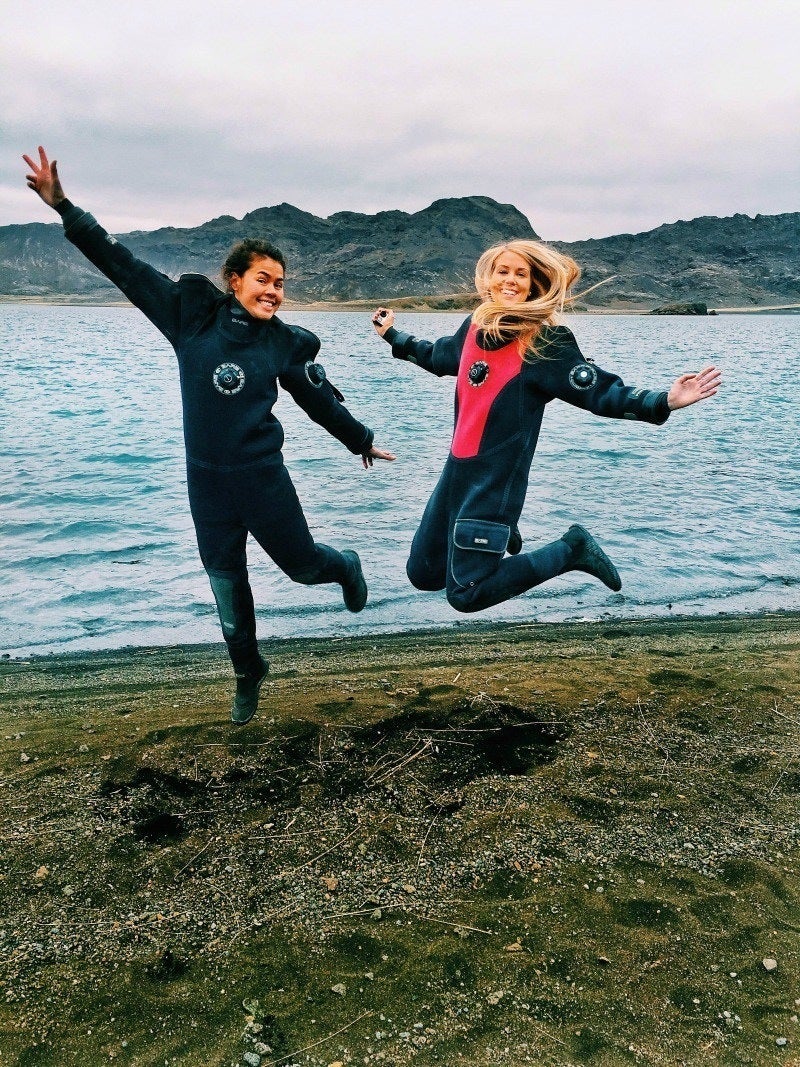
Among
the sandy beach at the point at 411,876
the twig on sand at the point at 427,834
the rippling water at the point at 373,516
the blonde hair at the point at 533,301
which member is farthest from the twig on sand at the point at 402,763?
the rippling water at the point at 373,516

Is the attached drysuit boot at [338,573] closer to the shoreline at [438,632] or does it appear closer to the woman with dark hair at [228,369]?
the woman with dark hair at [228,369]

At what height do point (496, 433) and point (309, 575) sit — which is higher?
point (496, 433)

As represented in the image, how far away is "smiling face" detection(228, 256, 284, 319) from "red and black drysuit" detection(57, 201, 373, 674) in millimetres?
48

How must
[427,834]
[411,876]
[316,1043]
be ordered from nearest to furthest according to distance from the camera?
[316,1043] → [411,876] → [427,834]

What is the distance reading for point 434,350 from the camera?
510cm

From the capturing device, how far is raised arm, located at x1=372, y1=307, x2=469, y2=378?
496 centimetres

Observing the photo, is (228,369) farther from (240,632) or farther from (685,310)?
(685,310)

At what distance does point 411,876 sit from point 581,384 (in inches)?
105

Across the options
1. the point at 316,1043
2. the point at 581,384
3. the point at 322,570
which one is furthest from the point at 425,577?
the point at 316,1043

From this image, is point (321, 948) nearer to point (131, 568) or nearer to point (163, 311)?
point (163, 311)

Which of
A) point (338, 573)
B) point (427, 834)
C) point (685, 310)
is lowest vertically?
point (427, 834)

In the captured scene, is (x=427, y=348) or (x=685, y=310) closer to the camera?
(x=427, y=348)

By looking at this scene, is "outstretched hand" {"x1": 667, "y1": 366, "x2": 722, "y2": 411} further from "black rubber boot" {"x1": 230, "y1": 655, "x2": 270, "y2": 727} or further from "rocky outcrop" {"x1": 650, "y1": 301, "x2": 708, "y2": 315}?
"rocky outcrop" {"x1": 650, "y1": 301, "x2": 708, "y2": 315}

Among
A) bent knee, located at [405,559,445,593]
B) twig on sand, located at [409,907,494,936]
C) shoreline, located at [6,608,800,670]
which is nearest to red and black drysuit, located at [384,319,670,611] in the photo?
bent knee, located at [405,559,445,593]
